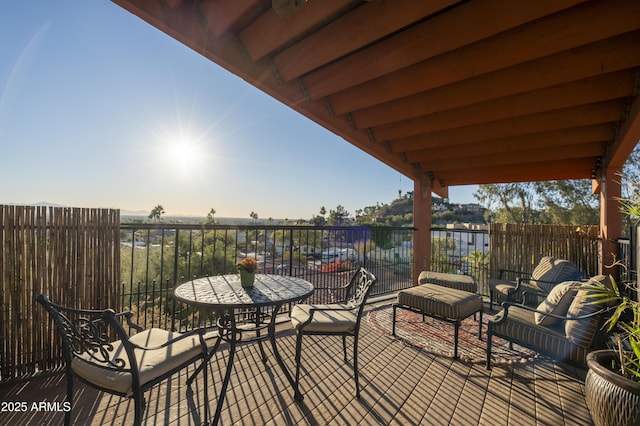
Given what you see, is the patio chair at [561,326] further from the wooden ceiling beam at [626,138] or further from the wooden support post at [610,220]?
the wooden support post at [610,220]

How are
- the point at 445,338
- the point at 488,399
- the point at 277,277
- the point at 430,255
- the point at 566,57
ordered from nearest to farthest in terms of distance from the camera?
the point at 488,399 → the point at 566,57 → the point at 277,277 → the point at 445,338 → the point at 430,255

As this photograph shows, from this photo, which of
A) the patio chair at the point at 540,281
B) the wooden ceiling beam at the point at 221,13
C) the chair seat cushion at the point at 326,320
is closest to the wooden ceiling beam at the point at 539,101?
the patio chair at the point at 540,281

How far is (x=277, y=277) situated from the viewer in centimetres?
267

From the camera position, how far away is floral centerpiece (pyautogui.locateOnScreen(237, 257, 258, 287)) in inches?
86.2

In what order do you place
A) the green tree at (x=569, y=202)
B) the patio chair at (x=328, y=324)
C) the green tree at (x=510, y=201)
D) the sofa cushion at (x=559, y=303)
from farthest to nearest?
the green tree at (x=510, y=201) → the green tree at (x=569, y=202) → the sofa cushion at (x=559, y=303) → the patio chair at (x=328, y=324)

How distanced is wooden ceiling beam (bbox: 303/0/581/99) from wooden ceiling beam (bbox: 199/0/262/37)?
93 centimetres

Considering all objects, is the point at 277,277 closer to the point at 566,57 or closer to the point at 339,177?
the point at 566,57

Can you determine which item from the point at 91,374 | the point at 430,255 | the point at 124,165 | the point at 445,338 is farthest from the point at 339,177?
the point at 91,374

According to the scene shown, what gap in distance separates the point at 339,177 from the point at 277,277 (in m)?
18.6

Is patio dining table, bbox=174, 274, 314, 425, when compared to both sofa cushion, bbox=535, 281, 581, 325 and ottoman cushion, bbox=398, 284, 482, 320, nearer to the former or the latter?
ottoman cushion, bbox=398, 284, 482, 320

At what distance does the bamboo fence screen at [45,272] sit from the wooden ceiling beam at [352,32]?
214 cm

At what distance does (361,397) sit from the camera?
6.54ft

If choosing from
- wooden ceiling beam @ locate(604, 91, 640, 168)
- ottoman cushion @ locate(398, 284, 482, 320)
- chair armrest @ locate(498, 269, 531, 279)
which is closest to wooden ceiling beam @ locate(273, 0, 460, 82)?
wooden ceiling beam @ locate(604, 91, 640, 168)

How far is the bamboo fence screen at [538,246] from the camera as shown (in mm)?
4223
